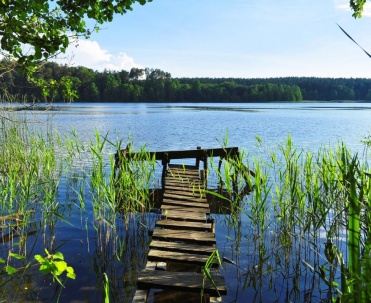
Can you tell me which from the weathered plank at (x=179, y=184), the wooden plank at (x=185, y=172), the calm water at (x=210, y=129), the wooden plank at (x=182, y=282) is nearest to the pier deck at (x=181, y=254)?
the wooden plank at (x=182, y=282)

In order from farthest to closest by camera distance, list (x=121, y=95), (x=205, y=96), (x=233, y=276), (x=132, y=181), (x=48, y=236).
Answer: (x=205, y=96)
(x=121, y=95)
(x=48, y=236)
(x=132, y=181)
(x=233, y=276)

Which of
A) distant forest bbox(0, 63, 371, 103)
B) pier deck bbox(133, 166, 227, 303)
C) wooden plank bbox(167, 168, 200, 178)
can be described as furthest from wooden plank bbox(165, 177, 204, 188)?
distant forest bbox(0, 63, 371, 103)

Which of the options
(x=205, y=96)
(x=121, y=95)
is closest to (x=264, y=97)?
(x=205, y=96)

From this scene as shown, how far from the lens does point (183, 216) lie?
640 cm

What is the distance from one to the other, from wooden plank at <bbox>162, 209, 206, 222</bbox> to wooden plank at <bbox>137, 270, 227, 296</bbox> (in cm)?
223

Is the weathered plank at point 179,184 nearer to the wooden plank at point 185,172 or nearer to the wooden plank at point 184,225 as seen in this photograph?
the wooden plank at point 185,172

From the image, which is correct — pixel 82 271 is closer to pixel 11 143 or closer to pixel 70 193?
pixel 11 143

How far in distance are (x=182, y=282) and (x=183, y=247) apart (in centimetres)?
106

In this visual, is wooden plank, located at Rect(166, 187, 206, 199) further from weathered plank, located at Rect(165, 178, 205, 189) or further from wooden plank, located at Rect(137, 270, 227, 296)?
wooden plank, located at Rect(137, 270, 227, 296)

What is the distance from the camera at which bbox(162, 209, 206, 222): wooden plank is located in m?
6.32

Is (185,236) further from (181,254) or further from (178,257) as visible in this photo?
(178,257)

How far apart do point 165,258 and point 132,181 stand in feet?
7.27

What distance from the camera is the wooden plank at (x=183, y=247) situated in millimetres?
4883

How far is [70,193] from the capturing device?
1104 cm
